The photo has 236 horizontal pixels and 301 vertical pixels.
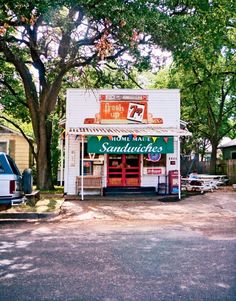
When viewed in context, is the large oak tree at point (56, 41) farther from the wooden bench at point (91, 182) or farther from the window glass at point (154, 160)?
the window glass at point (154, 160)

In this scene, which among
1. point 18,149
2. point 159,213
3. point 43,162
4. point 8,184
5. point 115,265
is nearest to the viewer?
point 115,265

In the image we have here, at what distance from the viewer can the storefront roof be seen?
648 inches

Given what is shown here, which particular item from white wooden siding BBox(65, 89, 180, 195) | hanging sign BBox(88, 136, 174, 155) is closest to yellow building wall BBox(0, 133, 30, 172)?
white wooden siding BBox(65, 89, 180, 195)

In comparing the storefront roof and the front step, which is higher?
the storefront roof

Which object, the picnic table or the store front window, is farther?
the picnic table

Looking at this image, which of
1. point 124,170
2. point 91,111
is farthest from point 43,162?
point 124,170

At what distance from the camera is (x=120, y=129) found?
17781 millimetres

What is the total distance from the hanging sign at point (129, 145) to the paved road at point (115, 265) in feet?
26.5

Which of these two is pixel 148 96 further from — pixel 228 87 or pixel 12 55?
pixel 228 87

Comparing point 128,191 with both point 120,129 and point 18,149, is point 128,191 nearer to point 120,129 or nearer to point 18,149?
point 120,129

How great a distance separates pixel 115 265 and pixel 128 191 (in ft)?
40.0

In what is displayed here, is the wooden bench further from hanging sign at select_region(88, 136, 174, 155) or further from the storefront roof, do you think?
the storefront roof

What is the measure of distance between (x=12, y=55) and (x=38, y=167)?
5.65m

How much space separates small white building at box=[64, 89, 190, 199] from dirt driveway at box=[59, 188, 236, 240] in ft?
5.79
